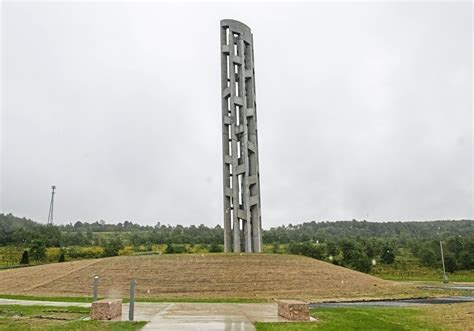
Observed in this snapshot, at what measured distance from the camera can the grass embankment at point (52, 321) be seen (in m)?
11.4

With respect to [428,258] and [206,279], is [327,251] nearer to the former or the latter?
[428,258]

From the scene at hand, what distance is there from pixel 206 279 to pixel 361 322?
52.5 feet

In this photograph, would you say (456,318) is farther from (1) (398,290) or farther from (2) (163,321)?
(1) (398,290)

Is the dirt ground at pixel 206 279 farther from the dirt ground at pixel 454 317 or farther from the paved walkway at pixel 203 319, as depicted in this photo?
the dirt ground at pixel 454 317

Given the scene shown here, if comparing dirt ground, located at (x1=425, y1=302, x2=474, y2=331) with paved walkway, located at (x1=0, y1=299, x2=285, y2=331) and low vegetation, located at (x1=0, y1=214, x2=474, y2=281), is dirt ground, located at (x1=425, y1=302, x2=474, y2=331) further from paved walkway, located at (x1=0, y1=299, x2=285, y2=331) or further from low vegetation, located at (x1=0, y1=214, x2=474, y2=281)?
low vegetation, located at (x1=0, y1=214, x2=474, y2=281)

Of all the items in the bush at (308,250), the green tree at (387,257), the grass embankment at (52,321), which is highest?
the bush at (308,250)

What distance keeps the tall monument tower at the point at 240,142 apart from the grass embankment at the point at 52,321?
24.0m

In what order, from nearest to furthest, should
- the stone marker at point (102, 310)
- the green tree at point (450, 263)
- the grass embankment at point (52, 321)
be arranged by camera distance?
the grass embankment at point (52, 321) → the stone marker at point (102, 310) → the green tree at point (450, 263)

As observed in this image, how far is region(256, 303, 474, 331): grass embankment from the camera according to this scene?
11.9 meters

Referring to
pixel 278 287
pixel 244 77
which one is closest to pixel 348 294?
pixel 278 287

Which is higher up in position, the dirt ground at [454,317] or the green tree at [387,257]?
the green tree at [387,257]

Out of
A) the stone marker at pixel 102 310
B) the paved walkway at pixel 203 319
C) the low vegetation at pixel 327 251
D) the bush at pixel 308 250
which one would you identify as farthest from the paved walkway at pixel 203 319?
the bush at pixel 308 250

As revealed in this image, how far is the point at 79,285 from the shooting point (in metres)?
27.6

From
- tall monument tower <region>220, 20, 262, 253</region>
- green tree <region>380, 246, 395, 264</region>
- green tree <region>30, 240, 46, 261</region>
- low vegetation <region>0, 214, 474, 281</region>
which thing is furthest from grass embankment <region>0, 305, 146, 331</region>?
green tree <region>380, 246, 395, 264</region>
